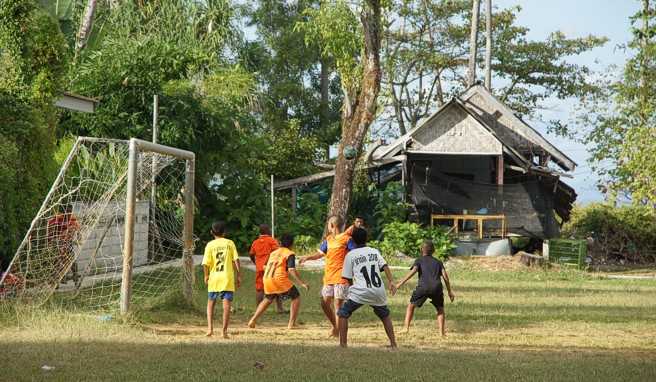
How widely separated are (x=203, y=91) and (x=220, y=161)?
9.55 ft

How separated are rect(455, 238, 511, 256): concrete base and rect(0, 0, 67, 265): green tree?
1395 cm

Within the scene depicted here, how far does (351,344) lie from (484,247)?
16.4 m

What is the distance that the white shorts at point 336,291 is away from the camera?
11930 mm

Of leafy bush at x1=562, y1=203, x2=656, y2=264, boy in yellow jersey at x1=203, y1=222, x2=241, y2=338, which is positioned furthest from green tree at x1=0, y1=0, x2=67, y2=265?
leafy bush at x1=562, y1=203, x2=656, y2=264

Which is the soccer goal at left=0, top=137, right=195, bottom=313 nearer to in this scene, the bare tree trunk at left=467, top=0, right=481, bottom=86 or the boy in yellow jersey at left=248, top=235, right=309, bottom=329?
the boy in yellow jersey at left=248, top=235, right=309, bottom=329

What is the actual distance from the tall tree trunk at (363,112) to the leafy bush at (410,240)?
1407 mm

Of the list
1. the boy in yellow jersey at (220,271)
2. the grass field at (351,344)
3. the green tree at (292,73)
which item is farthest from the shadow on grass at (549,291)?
the green tree at (292,73)

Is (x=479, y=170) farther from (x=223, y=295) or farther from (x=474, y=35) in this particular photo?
(x=223, y=295)

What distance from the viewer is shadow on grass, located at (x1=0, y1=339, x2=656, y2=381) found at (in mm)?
8523

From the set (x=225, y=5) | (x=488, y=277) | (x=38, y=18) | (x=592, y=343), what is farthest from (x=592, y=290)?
(x=225, y=5)

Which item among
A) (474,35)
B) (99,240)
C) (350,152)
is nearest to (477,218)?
(350,152)

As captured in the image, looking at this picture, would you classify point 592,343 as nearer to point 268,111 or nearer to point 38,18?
point 38,18

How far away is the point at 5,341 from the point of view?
10.3m

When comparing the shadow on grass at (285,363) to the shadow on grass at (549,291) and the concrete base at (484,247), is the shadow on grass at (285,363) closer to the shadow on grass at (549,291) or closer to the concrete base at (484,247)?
the shadow on grass at (549,291)
